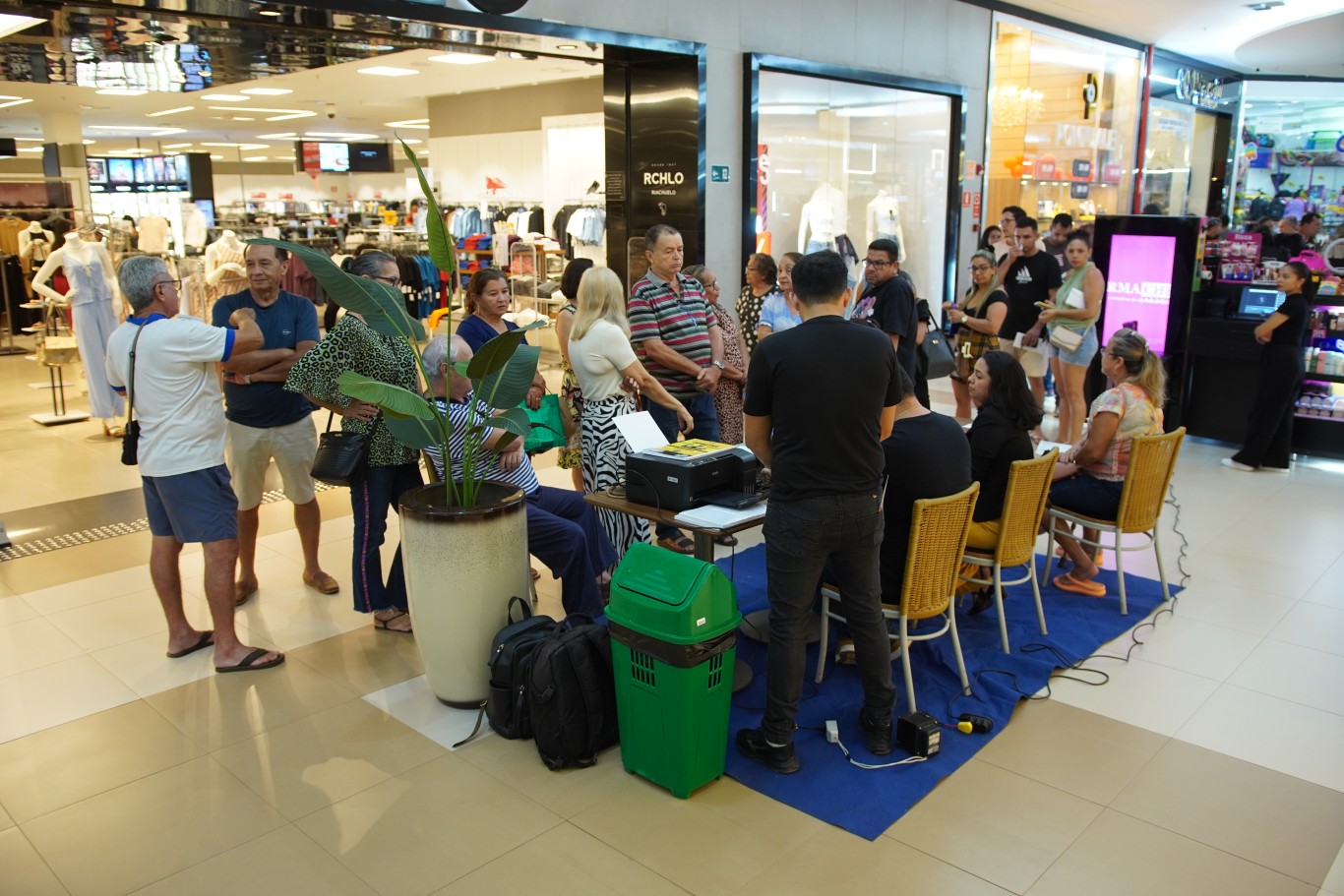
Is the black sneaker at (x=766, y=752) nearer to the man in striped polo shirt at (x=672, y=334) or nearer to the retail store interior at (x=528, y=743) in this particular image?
the retail store interior at (x=528, y=743)

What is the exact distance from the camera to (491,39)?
6.14m

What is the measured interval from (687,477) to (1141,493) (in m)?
2.35

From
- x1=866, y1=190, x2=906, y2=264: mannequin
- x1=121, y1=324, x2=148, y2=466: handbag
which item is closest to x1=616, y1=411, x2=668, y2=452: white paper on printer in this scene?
x1=121, y1=324, x2=148, y2=466: handbag

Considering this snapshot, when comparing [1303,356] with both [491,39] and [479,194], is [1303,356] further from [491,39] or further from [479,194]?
[479,194]

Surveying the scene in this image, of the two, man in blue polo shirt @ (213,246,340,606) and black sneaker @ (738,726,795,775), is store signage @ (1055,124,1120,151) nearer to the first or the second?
man in blue polo shirt @ (213,246,340,606)

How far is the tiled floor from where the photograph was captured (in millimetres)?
2811

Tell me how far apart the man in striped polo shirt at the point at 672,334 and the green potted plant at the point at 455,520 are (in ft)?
4.49

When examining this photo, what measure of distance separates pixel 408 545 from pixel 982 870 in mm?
2158

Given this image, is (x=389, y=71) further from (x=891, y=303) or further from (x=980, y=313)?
(x=891, y=303)

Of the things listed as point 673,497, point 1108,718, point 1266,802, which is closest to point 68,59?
point 673,497

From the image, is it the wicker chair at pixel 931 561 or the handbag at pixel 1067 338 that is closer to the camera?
the wicker chair at pixel 931 561

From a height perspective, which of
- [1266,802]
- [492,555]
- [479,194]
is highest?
[479,194]

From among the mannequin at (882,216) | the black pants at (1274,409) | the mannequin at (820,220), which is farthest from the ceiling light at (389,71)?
the black pants at (1274,409)

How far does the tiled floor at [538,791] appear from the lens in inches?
111
